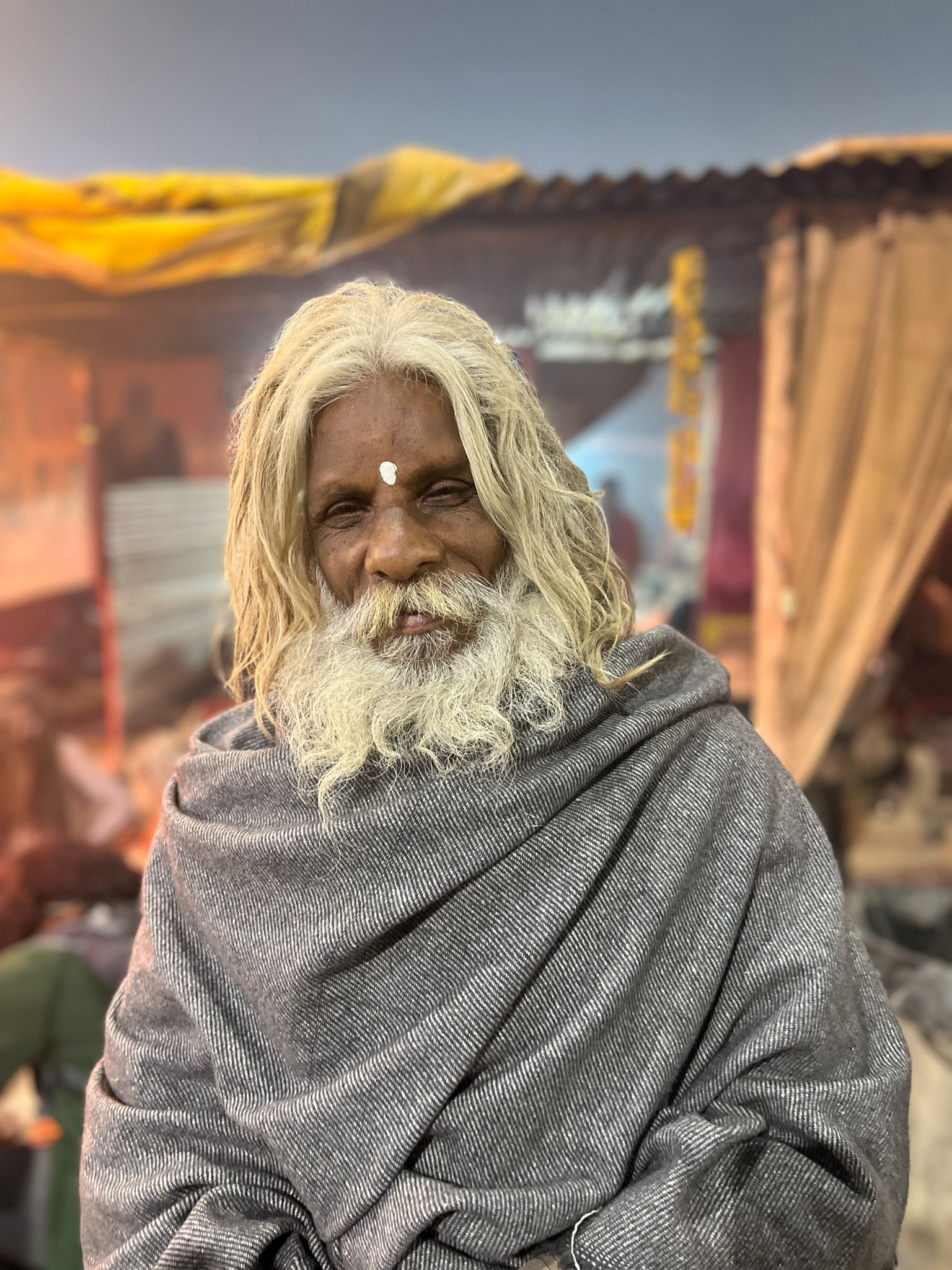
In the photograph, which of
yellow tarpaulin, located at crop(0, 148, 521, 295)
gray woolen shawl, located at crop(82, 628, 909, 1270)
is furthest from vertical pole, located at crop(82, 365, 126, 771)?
gray woolen shawl, located at crop(82, 628, 909, 1270)

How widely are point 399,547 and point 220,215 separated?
3060mm

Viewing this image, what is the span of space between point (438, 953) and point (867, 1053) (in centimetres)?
67

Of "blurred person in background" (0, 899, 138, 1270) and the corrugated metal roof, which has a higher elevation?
the corrugated metal roof

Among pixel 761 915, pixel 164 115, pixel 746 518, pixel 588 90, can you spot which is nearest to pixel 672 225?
pixel 588 90

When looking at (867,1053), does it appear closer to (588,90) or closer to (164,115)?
(588,90)

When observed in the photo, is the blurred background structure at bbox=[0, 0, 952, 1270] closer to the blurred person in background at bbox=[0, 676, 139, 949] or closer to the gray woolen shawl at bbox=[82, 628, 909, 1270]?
the blurred person in background at bbox=[0, 676, 139, 949]

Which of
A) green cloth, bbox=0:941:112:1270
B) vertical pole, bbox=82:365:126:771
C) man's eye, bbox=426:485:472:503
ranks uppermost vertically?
man's eye, bbox=426:485:472:503

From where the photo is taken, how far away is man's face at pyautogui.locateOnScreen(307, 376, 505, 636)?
1.34 meters

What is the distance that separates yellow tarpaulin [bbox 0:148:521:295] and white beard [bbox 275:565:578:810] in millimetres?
2856

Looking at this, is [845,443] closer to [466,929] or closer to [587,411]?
[587,411]

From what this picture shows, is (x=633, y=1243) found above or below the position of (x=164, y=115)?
below

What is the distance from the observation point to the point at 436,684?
4.53 ft

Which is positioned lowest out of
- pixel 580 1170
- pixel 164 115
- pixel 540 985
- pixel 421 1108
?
pixel 580 1170

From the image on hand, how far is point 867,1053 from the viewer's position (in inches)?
49.5
